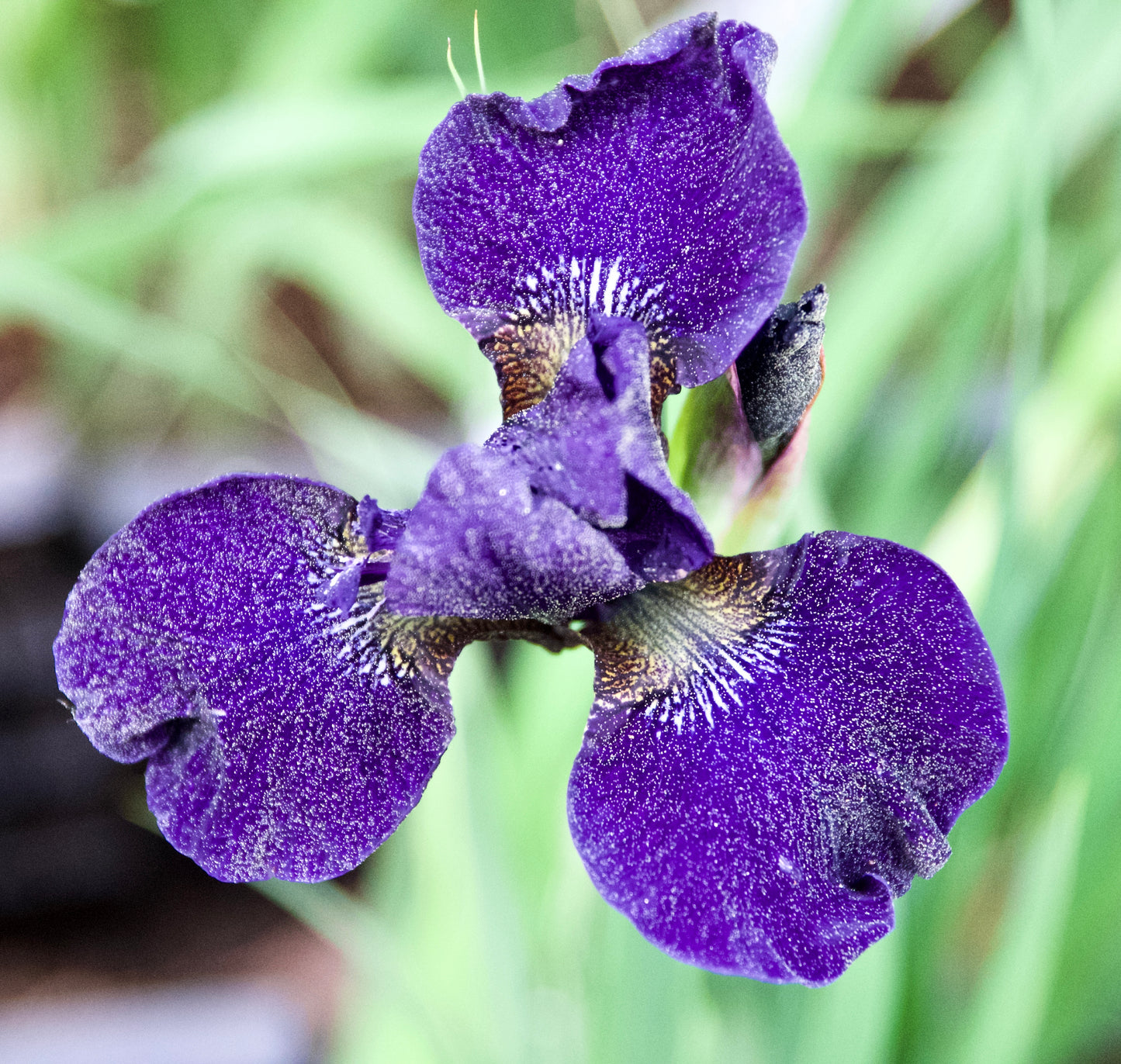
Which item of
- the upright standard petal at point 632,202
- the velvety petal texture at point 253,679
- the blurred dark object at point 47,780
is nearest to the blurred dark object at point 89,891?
the blurred dark object at point 47,780

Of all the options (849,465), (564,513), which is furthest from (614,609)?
(849,465)

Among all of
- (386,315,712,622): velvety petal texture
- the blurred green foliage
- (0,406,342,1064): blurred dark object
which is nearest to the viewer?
(386,315,712,622): velvety petal texture

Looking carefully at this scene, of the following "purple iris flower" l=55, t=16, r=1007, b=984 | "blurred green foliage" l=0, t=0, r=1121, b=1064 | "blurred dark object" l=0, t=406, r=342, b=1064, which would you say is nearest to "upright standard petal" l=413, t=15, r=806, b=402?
"purple iris flower" l=55, t=16, r=1007, b=984

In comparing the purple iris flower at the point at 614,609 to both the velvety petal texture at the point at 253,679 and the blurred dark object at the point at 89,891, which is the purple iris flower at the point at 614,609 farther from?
the blurred dark object at the point at 89,891

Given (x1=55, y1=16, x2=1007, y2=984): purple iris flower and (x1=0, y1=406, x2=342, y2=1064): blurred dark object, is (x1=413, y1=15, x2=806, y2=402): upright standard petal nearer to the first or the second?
(x1=55, y1=16, x2=1007, y2=984): purple iris flower

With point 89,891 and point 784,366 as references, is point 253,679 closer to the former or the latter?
point 784,366

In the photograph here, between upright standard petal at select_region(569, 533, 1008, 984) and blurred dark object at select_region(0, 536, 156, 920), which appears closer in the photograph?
upright standard petal at select_region(569, 533, 1008, 984)

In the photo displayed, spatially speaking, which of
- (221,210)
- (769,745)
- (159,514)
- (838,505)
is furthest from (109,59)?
(769,745)
